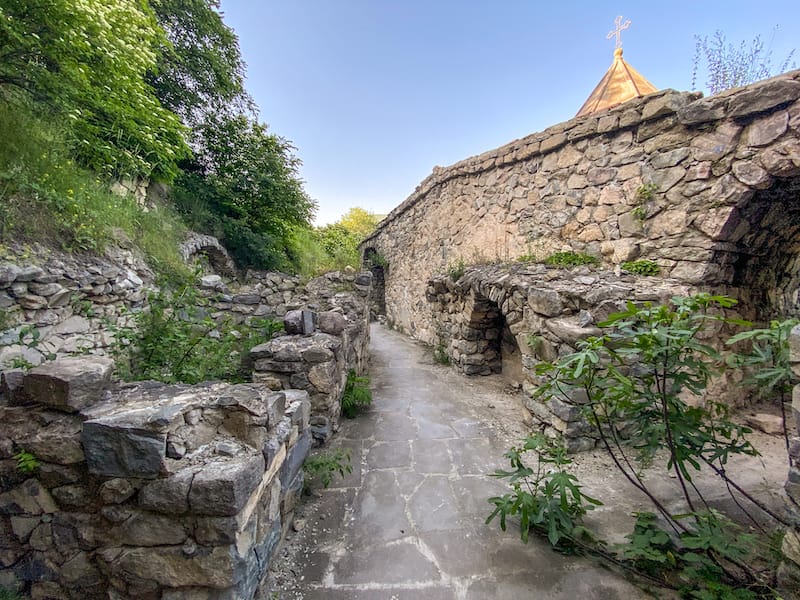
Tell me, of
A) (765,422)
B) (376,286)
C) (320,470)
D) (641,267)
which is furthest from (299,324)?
(376,286)

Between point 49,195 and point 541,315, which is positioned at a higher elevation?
point 49,195

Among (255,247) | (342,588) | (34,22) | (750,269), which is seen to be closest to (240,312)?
(255,247)

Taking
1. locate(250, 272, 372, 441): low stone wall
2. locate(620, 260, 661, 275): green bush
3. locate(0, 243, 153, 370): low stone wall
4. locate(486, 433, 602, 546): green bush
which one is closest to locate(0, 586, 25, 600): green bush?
locate(0, 243, 153, 370): low stone wall

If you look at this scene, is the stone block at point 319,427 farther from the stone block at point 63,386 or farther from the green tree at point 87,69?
the green tree at point 87,69

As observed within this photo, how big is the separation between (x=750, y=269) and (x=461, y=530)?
163 inches

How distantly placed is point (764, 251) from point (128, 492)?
5694mm

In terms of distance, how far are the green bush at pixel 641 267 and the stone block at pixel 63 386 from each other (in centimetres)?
463

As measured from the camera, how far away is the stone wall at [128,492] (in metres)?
1.33

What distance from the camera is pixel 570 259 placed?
165 inches

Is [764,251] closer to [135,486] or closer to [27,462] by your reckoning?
[135,486]

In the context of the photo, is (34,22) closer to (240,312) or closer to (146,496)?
(240,312)

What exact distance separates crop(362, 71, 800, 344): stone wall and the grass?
5.63 m

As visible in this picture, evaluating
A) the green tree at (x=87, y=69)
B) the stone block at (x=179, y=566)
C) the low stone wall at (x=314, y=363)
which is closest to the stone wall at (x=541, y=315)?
the low stone wall at (x=314, y=363)

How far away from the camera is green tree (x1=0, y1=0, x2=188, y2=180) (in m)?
2.94
